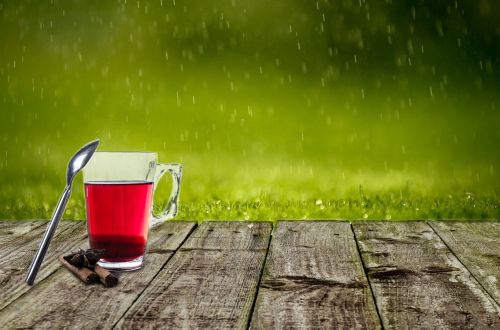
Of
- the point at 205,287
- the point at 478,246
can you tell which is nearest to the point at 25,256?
the point at 205,287

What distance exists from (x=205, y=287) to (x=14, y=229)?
103 centimetres

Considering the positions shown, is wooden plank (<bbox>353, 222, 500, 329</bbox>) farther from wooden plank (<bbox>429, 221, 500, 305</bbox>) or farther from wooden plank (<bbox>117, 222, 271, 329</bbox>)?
wooden plank (<bbox>117, 222, 271, 329</bbox>)

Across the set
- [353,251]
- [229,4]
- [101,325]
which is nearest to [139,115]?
[229,4]

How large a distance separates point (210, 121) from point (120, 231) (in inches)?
103

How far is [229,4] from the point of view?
13.7 feet

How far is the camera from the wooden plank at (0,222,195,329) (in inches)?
43.4

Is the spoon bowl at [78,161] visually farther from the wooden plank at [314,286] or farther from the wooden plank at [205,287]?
the wooden plank at [314,286]

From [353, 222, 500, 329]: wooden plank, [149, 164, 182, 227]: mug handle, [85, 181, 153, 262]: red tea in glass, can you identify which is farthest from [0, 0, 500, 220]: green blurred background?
[85, 181, 153, 262]: red tea in glass

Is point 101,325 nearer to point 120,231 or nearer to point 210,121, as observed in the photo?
point 120,231

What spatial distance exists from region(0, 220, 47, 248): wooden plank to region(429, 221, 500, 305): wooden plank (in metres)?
1.20

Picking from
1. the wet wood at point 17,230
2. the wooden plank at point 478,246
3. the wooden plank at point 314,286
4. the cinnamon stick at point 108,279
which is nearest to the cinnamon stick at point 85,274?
the cinnamon stick at point 108,279

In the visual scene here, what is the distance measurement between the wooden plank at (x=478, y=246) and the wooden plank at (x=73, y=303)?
68 centimetres

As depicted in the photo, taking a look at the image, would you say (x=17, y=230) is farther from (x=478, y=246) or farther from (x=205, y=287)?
(x=478, y=246)

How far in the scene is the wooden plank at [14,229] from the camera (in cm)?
197
